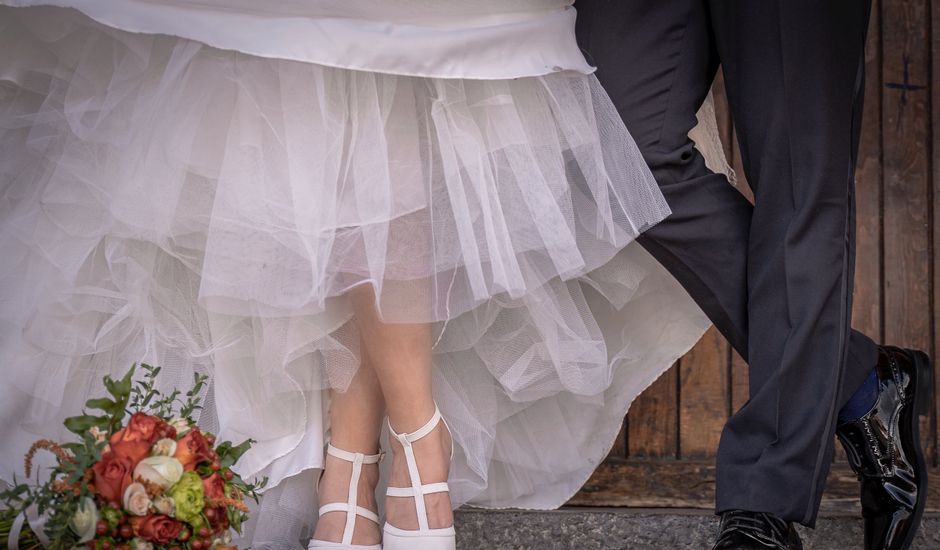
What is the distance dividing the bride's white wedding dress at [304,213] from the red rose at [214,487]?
1.05ft

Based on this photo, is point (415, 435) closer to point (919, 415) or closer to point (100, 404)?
point (100, 404)

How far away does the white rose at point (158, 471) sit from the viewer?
816 mm

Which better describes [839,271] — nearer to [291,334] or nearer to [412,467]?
[412,467]

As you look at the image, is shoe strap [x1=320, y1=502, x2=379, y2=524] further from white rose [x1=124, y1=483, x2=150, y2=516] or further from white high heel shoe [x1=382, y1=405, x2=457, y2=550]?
white rose [x1=124, y1=483, x2=150, y2=516]

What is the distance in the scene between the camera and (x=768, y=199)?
3.99 feet

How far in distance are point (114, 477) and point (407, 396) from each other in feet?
1.64

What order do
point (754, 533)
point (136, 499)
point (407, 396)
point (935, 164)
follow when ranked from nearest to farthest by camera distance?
Answer: point (136, 499) < point (754, 533) < point (407, 396) < point (935, 164)

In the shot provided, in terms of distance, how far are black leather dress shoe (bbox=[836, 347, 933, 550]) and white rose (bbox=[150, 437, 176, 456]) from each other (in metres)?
0.90

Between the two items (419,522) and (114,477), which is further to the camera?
(419,522)

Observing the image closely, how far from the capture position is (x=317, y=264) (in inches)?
45.1

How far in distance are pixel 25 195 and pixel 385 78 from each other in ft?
1.94

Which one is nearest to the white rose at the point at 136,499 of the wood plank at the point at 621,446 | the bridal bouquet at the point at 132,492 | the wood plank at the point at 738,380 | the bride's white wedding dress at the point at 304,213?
the bridal bouquet at the point at 132,492

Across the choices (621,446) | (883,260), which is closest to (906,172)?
(883,260)

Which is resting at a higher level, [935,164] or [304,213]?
[935,164]
